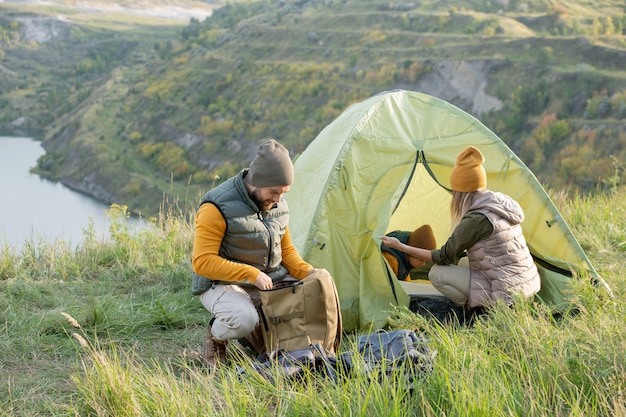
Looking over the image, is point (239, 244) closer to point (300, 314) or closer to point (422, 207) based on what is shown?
point (300, 314)

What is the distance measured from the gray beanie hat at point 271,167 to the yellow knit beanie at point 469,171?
1.13 metres

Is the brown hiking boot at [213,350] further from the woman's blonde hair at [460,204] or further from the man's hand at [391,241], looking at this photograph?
the woman's blonde hair at [460,204]

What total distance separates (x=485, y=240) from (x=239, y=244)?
1439 millimetres

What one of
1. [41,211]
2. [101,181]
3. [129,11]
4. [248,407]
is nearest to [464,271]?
[248,407]

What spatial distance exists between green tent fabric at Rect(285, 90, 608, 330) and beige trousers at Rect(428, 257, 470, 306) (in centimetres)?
24

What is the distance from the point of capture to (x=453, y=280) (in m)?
4.03

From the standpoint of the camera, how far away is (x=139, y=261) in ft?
17.4

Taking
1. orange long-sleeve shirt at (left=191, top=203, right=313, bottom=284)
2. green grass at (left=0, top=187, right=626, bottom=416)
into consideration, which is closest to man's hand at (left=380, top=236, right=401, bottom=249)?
green grass at (left=0, top=187, right=626, bottom=416)

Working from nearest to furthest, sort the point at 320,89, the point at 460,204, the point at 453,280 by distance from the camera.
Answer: the point at 460,204 → the point at 453,280 → the point at 320,89

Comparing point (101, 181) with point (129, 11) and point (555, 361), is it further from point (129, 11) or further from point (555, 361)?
point (129, 11)

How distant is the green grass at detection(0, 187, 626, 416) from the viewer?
96.7 inches

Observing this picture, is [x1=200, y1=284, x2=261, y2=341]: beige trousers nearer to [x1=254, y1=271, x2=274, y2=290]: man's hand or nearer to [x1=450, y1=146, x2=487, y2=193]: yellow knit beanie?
[x1=254, y1=271, x2=274, y2=290]: man's hand

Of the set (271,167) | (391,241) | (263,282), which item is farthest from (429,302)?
(271,167)

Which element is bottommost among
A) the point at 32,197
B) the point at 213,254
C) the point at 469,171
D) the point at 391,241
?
the point at 32,197
